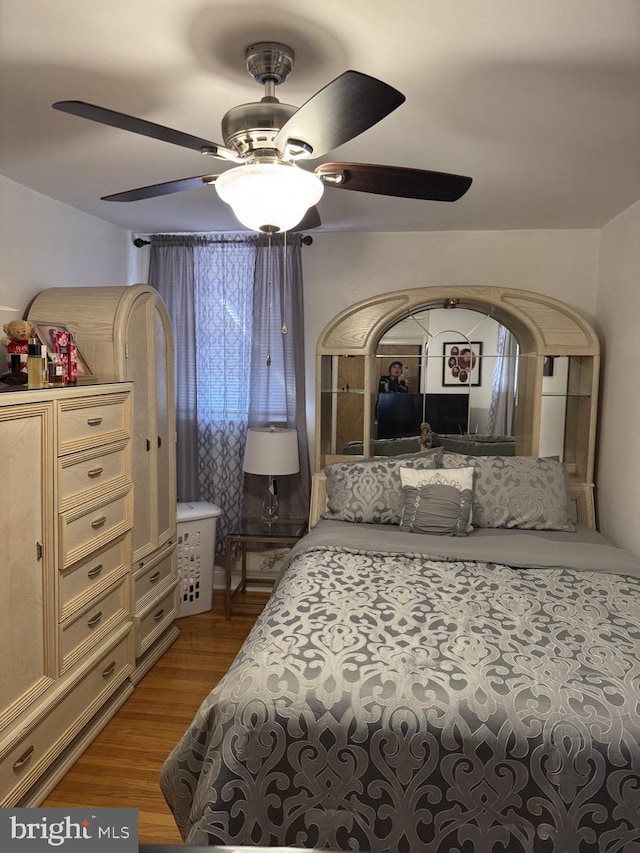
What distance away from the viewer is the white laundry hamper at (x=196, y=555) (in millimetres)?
3865

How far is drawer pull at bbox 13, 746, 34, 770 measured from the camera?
210 cm

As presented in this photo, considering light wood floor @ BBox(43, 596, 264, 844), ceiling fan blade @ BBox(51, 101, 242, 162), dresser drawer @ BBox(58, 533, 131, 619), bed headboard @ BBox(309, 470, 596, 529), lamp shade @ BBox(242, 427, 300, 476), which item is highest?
ceiling fan blade @ BBox(51, 101, 242, 162)

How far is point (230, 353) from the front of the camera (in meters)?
4.16

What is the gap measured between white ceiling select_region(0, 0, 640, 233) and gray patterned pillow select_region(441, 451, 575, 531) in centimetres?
140

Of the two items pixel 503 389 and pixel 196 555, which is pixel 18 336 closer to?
pixel 196 555

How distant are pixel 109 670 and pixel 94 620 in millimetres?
296

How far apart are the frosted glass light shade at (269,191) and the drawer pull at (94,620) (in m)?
1.84

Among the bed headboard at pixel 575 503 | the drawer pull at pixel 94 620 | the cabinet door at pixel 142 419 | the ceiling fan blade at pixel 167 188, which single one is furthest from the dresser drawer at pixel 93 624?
the ceiling fan blade at pixel 167 188

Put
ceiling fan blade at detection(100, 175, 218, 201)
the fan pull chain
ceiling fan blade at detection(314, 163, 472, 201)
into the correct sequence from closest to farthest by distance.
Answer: ceiling fan blade at detection(314, 163, 472, 201) < ceiling fan blade at detection(100, 175, 218, 201) < the fan pull chain

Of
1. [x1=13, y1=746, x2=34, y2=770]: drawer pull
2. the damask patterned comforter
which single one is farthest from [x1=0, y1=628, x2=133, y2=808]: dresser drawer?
the damask patterned comforter

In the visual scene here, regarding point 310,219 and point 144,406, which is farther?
point 144,406

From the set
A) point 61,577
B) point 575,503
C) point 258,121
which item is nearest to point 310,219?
point 258,121

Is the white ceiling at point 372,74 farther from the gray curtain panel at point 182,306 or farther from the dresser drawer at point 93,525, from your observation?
the dresser drawer at point 93,525

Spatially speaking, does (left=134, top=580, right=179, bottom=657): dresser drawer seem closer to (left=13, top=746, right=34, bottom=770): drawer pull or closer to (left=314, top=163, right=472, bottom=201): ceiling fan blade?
(left=13, top=746, right=34, bottom=770): drawer pull
